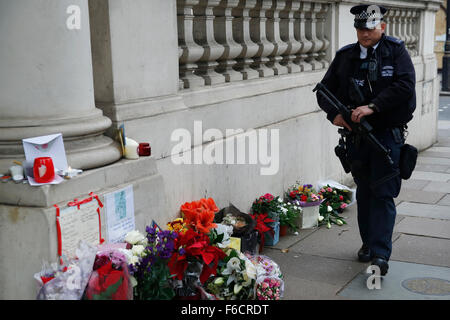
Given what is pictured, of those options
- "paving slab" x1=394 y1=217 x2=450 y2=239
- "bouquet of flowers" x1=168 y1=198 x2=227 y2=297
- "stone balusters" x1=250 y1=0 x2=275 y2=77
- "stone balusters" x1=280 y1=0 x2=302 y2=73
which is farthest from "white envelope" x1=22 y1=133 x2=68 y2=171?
"stone balusters" x1=280 y1=0 x2=302 y2=73

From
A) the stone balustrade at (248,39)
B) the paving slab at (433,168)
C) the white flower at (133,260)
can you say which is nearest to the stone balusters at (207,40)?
the stone balustrade at (248,39)

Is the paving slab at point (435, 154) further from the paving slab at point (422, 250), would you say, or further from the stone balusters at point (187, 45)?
the stone balusters at point (187, 45)

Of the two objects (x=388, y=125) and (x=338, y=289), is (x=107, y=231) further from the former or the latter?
(x=388, y=125)

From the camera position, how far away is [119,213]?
13.5 ft

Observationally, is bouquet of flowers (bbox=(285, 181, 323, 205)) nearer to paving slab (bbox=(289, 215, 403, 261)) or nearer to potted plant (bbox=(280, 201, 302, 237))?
potted plant (bbox=(280, 201, 302, 237))

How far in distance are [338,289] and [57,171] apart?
7.33 feet

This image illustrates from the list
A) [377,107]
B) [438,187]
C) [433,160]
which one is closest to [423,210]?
[438,187]

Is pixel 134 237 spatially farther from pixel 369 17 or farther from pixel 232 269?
pixel 369 17

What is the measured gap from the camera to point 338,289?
4.80 meters

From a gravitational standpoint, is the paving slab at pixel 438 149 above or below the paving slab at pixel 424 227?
below

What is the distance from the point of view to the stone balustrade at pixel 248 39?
552 centimetres

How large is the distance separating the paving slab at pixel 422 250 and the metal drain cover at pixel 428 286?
16.9 inches

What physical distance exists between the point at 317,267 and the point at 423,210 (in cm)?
234

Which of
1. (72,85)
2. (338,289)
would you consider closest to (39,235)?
(72,85)
